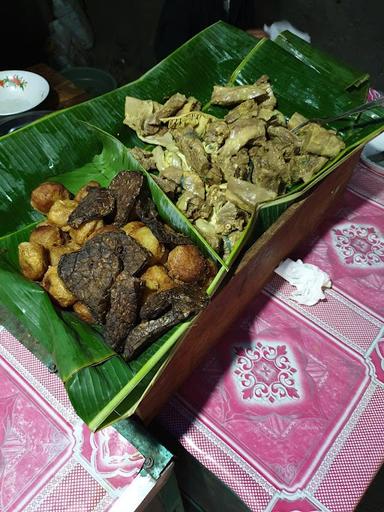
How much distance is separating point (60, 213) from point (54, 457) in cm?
111

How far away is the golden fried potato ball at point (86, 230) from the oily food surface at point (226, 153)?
0.48 m

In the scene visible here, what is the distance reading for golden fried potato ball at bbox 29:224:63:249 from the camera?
77.7 inches

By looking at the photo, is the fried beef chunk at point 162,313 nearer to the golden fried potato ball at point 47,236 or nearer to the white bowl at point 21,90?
the golden fried potato ball at point 47,236

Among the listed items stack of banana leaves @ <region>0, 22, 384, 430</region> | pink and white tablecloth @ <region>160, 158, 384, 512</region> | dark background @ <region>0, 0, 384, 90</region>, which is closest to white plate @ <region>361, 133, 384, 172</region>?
stack of banana leaves @ <region>0, 22, 384, 430</region>

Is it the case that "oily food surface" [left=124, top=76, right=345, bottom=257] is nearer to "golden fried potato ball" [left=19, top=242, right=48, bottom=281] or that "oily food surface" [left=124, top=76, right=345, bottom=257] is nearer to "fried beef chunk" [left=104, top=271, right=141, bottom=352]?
"fried beef chunk" [left=104, top=271, right=141, bottom=352]

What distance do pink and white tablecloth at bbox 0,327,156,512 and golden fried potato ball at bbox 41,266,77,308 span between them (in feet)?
1.59

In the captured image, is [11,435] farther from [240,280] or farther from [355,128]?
[355,128]

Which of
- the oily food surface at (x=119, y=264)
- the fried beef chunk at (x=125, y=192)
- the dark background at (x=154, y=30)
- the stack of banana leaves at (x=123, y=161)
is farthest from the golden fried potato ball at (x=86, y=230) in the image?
the dark background at (x=154, y=30)

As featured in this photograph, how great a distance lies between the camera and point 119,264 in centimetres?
171

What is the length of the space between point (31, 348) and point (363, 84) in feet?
8.59

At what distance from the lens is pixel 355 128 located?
2686 millimetres

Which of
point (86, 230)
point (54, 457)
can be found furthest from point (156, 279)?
point (54, 457)

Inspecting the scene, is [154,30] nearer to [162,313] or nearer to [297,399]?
[162,313]

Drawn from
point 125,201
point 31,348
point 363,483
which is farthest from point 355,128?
point 31,348
